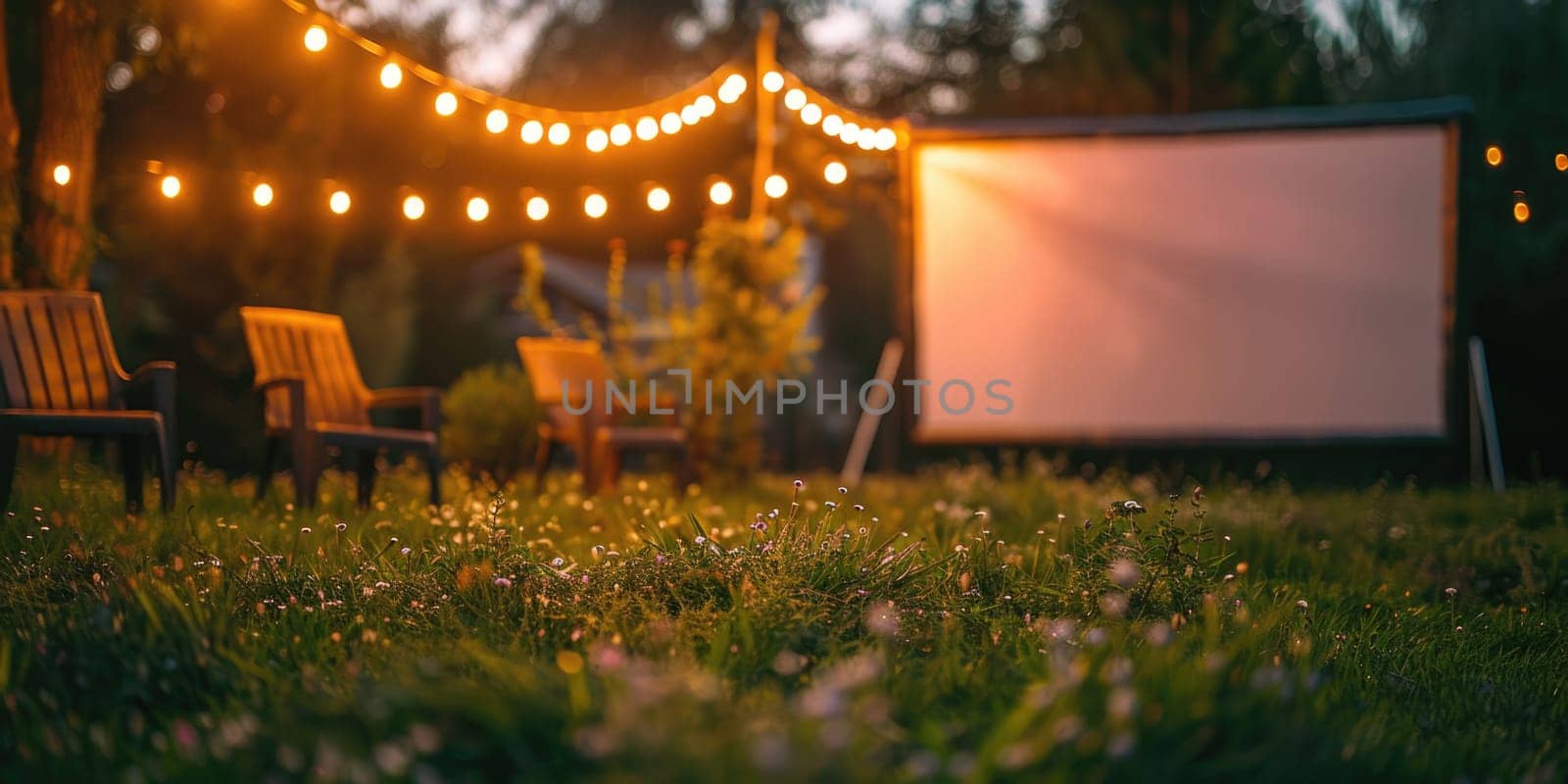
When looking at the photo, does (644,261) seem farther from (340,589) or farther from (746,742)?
(746,742)

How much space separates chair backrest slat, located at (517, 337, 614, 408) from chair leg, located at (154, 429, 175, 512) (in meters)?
2.33

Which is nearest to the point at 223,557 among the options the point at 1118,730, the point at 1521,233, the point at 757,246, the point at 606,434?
the point at 1118,730

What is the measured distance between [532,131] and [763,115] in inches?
66.7

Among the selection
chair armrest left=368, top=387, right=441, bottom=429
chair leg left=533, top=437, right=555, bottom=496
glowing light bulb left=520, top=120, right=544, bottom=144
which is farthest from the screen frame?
chair armrest left=368, top=387, right=441, bottom=429

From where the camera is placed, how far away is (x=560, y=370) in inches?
282

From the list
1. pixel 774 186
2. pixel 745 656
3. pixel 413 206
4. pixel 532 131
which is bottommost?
pixel 745 656

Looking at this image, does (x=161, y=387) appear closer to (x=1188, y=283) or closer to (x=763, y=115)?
(x=763, y=115)

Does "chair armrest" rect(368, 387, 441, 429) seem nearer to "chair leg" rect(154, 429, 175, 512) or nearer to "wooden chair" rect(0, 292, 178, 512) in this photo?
"wooden chair" rect(0, 292, 178, 512)

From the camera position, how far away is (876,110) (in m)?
18.1

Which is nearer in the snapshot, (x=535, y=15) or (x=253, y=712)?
(x=253, y=712)

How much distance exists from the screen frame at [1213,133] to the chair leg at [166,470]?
15.7ft

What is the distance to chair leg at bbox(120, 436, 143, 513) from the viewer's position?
5039 millimetres

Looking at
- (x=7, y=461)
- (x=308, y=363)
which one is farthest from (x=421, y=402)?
(x=7, y=461)

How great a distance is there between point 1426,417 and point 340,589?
7213mm
